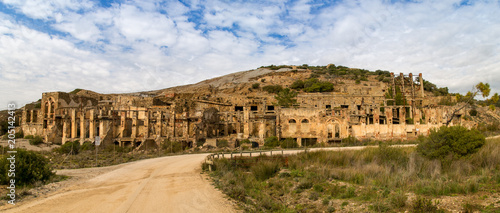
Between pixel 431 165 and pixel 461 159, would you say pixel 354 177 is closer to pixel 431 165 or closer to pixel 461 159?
pixel 431 165

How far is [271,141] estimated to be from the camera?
38906 mm

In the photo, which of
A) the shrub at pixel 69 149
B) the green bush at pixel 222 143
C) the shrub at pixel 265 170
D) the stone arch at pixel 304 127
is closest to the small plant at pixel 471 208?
the shrub at pixel 265 170

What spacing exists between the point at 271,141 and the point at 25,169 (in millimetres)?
26909

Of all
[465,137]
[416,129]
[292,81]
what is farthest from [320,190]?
[292,81]

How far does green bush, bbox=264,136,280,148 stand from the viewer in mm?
38031

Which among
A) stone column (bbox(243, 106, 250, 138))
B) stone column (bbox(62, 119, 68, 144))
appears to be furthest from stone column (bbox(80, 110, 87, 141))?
stone column (bbox(243, 106, 250, 138))

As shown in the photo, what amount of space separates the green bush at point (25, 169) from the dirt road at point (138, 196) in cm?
218

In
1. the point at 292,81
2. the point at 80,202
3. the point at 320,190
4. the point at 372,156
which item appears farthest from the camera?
the point at 292,81

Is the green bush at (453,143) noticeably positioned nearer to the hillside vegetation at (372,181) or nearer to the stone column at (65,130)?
the hillside vegetation at (372,181)

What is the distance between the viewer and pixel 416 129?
1608 inches

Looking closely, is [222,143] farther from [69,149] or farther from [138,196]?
[138,196]

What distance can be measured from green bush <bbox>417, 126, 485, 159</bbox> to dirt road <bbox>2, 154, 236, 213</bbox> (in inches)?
493

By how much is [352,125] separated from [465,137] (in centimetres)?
2374

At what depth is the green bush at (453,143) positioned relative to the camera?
1714cm
